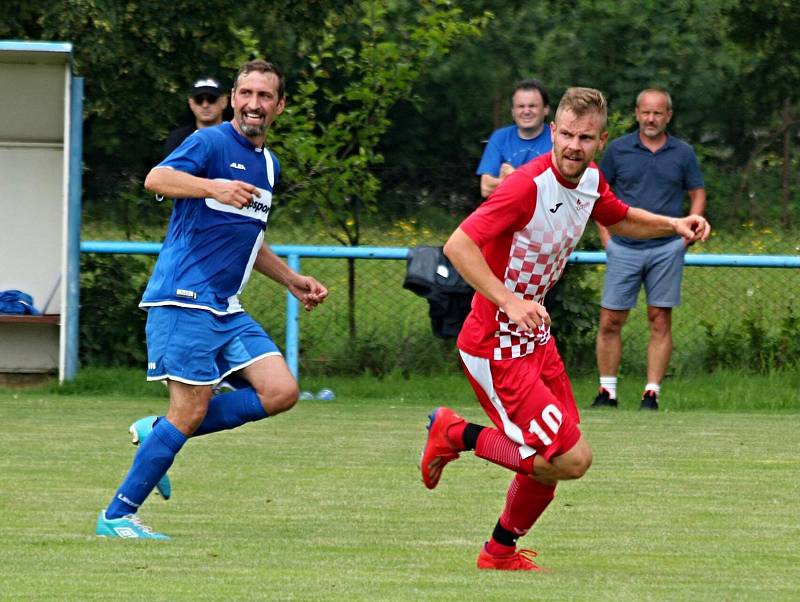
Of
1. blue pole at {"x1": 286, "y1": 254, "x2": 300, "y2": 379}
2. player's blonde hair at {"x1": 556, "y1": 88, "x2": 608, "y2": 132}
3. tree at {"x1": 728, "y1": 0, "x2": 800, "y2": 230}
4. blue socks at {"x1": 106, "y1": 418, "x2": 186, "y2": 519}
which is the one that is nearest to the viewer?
player's blonde hair at {"x1": 556, "y1": 88, "x2": 608, "y2": 132}

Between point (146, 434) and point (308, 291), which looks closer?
point (146, 434)

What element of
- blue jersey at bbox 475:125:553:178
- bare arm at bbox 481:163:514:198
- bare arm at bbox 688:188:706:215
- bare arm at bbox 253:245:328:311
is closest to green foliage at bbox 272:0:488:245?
blue jersey at bbox 475:125:553:178

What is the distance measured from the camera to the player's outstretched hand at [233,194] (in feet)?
21.0

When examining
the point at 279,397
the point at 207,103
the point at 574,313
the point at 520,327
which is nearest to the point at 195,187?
the point at 279,397

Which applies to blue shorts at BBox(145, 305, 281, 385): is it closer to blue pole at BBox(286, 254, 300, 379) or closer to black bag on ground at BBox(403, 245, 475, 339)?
black bag on ground at BBox(403, 245, 475, 339)

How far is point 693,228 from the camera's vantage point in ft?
21.2

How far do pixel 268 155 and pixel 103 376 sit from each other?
585 centimetres

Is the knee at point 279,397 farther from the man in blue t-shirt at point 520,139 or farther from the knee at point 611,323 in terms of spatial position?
the knee at point 611,323

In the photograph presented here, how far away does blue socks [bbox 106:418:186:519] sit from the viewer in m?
6.69

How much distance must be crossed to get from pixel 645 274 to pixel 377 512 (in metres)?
4.60

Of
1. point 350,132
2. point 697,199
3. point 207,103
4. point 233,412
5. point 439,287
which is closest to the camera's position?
point 233,412

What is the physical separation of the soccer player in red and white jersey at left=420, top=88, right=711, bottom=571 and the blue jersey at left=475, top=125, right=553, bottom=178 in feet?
15.8

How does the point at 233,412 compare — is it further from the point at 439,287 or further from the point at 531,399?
the point at 439,287

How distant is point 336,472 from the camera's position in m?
8.66
